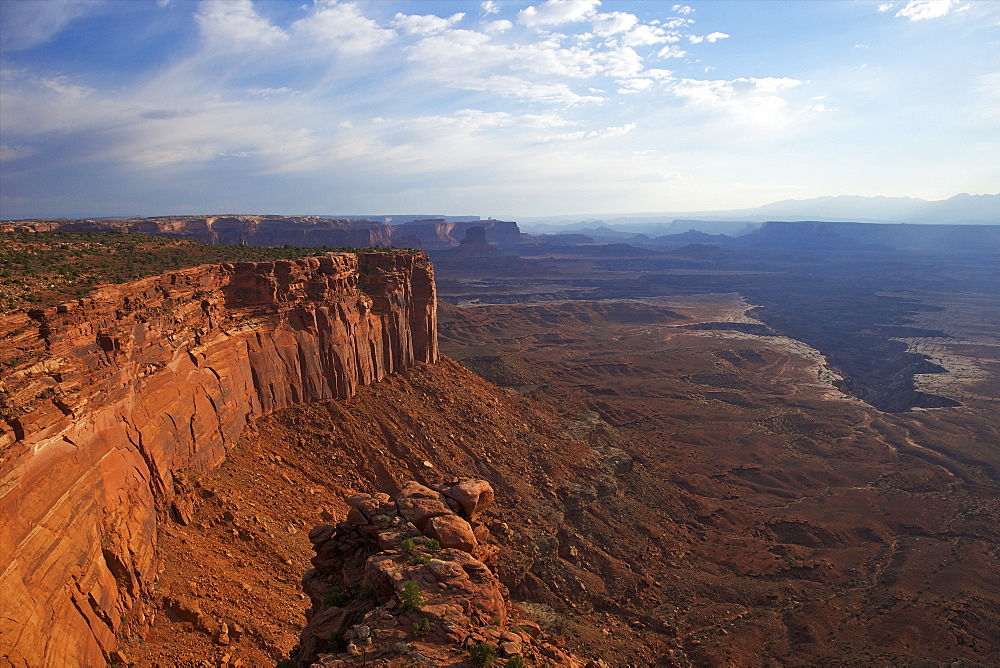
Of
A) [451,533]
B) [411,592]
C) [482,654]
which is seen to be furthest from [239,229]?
[482,654]

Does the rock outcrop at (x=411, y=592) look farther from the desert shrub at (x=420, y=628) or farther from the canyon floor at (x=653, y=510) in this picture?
the canyon floor at (x=653, y=510)

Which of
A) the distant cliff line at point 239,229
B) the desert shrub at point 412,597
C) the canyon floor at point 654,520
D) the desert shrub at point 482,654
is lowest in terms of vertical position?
the canyon floor at point 654,520

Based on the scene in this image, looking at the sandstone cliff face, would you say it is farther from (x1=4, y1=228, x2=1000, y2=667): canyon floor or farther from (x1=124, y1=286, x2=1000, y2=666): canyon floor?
(x1=124, y1=286, x2=1000, y2=666): canyon floor

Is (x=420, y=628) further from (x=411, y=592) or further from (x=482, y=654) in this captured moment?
(x=482, y=654)

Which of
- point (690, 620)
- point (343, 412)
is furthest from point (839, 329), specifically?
point (343, 412)

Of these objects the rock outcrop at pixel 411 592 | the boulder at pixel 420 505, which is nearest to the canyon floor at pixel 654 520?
the rock outcrop at pixel 411 592

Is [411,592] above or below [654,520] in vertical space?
above
